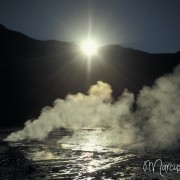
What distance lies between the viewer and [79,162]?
119 feet

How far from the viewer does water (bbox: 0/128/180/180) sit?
29953 millimetres

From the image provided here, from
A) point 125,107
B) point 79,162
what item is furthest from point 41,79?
point 79,162

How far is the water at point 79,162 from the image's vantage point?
29953 millimetres

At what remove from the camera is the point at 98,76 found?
179125 mm

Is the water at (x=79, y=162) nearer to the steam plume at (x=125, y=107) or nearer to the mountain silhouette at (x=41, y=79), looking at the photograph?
the steam plume at (x=125, y=107)

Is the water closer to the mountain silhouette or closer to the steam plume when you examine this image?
the steam plume

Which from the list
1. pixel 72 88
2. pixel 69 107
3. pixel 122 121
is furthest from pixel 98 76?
pixel 69 107

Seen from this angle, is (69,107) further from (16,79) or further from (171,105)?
(16,79)

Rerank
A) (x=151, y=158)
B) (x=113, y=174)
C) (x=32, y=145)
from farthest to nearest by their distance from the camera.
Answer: (x=32, y=145) < (x=151, y=158) < (x=113, y=174)

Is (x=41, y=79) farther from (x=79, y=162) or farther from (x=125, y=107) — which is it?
(x=79, y=162)

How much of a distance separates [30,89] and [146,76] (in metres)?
74.9

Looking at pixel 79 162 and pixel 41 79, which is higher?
pixel 41 79

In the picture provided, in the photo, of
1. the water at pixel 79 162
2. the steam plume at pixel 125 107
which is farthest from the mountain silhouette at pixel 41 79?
the water at pixel 79 162

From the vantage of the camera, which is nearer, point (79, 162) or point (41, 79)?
point (79, 162)
